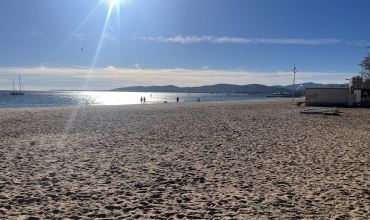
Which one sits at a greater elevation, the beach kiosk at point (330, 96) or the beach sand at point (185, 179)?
the beach kiosk at point (330, 96)

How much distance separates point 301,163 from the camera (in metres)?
8.00

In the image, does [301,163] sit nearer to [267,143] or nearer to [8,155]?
[267,143]

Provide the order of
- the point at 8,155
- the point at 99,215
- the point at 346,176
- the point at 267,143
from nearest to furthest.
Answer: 1. the point at 99,215
2. the point at 346,176
3. the point at 8,155
4. the point at 267,143

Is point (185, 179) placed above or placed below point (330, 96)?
below

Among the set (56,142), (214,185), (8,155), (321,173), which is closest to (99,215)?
(214,185)

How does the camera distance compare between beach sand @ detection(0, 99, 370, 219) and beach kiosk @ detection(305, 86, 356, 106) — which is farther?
beach kiosk @ detection(305, 86, 356, 106)

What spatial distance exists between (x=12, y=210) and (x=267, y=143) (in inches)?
330

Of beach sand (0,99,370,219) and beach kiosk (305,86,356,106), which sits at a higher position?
beach kiosk (305,86,356,106)

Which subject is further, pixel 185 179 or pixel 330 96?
pixel 330 96

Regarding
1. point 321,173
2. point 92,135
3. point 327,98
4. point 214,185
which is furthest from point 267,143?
point 327,98

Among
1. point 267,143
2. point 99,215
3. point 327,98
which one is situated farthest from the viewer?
point 327,98

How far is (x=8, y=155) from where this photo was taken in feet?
29.0

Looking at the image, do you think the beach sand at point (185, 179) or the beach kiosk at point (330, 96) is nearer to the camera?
the beach sand at point (185, 179)

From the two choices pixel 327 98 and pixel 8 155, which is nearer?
pixel 8 155
